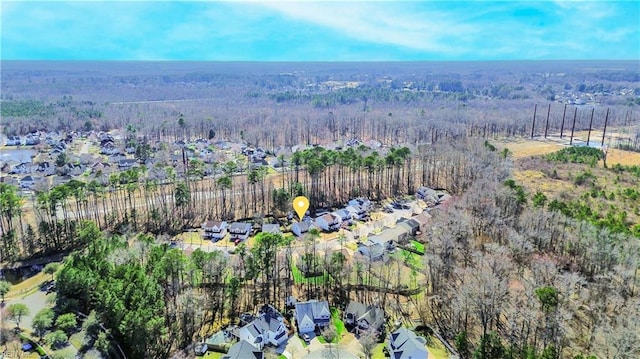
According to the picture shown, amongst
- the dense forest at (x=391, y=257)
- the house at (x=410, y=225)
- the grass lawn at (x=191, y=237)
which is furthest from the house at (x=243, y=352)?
the house at (x=410, y=225)

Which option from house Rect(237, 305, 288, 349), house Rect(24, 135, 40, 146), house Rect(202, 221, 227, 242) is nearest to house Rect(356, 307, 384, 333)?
house Rect(237, 305, 288, 349)

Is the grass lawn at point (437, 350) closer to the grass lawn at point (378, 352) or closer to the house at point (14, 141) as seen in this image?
the grass lawn at point (378, 352)

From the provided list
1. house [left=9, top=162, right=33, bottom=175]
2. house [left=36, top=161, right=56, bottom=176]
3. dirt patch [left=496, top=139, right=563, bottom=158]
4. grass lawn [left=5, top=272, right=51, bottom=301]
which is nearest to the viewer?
grass lawn [left=5, top=272, right=51, bottom=301]

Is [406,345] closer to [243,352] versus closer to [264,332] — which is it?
[264,332]

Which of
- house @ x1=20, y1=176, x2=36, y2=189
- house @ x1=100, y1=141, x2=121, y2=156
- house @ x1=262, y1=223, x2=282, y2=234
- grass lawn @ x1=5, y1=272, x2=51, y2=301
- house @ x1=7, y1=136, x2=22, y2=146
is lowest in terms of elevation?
grass lawn @ x1=5, y1=272, x2=51, y2=301

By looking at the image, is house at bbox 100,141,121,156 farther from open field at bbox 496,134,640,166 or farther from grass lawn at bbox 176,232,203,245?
open field at bbox 496,134,640,166

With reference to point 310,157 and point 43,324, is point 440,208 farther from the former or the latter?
Result: point 43,324

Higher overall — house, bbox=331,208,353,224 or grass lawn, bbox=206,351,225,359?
house, bbox=331,208,353,224

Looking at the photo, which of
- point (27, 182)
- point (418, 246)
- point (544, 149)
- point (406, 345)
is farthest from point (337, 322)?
point (544, 149)
